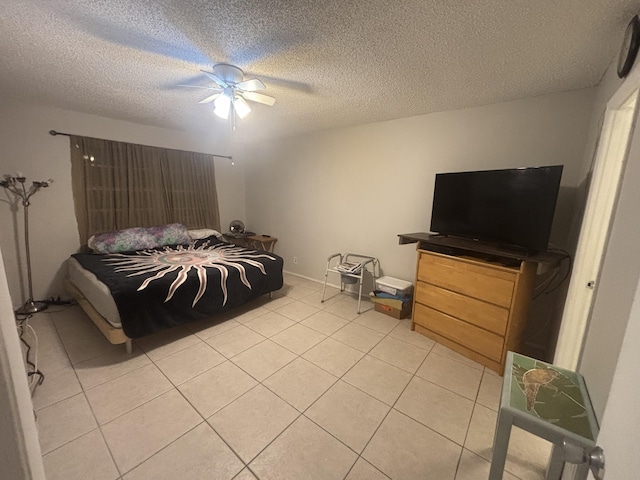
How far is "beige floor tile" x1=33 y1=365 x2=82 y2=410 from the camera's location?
162cm

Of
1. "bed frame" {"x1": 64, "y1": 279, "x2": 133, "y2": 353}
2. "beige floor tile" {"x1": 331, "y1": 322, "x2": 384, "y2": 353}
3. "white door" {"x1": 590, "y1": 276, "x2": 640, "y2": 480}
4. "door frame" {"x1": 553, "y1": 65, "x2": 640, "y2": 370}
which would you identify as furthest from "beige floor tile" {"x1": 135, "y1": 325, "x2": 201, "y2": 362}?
"door frame" {"x1": 553, "y1": 65, "x2": 640, "y2": 370}

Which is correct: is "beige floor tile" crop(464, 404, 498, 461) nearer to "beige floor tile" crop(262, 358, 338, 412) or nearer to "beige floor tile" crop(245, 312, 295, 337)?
"beige floor tile" crop(262, 358, 338, 412)

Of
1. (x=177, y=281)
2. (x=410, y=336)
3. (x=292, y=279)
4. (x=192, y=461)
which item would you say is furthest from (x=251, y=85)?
(x=292, y=279)

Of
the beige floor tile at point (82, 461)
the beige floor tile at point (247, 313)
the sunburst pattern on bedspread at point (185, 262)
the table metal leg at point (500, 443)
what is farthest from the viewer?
the beige floor tile at point (247, 313)

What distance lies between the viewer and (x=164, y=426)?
1.48 m

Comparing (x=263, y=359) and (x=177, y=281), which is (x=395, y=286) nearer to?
(x=263, y=359)

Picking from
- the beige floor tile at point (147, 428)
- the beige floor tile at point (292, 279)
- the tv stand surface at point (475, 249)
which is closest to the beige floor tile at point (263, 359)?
the beige floor tile at point (147, 428)

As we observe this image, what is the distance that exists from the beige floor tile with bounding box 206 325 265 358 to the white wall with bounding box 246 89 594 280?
1.68 m

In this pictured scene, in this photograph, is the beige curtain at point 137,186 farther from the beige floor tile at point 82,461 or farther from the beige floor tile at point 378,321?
the beige floor tile at point 378,321

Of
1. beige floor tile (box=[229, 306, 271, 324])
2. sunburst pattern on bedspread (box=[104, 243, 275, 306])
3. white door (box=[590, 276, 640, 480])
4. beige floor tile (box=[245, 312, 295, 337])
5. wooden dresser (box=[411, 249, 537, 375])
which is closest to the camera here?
white door (box=[590, 276, 640, 480])

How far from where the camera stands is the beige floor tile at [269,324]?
254 centimetres

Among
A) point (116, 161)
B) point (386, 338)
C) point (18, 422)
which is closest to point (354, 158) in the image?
point (386, 338)

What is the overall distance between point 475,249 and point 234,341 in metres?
2.26

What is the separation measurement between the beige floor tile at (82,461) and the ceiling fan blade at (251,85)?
2439mm
